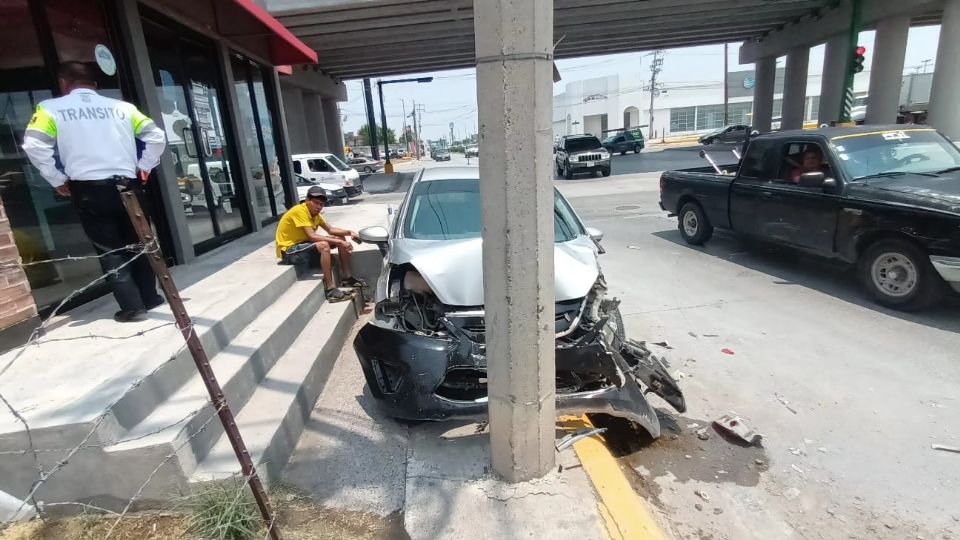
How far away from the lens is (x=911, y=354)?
4273 millimetres

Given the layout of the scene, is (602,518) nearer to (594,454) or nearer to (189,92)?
(594,454)

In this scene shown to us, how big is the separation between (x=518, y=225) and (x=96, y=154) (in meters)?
3.07

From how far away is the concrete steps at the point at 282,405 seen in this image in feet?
9.20

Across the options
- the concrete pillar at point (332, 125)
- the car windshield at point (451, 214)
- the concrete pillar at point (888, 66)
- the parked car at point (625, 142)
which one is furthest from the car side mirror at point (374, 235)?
the parked car at point (625, 142)

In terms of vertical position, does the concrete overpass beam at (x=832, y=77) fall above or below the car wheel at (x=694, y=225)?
above

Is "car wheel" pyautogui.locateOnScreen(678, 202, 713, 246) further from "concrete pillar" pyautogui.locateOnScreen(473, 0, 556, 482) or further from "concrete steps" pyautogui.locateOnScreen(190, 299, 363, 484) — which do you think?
"concrete pillar" pyautogui.locateOnScreen(473, 0, 556, 482)

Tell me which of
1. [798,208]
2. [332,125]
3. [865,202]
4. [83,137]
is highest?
[332,125]

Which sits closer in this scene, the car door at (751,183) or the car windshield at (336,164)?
the car door at (751,183)

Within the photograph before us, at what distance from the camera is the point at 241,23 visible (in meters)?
7.27

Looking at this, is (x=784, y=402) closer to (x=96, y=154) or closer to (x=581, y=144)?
(x=96, y=154)

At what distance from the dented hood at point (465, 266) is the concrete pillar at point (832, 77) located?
A: 24760mm

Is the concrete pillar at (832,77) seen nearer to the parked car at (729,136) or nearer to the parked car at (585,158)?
the parked car at (585,158)

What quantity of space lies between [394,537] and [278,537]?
56 cm

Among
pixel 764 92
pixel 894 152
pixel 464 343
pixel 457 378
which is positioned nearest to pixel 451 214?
pixel 464 343
